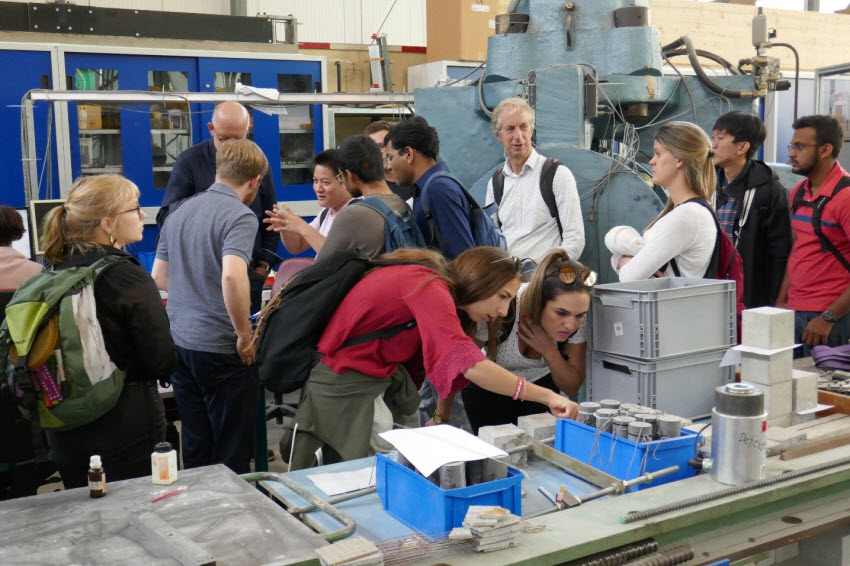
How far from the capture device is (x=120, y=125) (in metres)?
5.95

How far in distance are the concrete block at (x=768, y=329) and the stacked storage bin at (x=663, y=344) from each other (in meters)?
0.15

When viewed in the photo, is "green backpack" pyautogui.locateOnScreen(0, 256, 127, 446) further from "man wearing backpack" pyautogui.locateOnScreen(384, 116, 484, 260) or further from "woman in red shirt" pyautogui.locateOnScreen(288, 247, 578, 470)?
"man wearing backpack" pyautogui.locateOnScreen(384, 116, 484, 260)

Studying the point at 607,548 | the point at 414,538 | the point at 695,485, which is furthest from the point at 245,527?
the point at 695,485

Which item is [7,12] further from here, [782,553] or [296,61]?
[782,553]

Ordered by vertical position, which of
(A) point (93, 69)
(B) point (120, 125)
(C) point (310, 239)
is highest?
(A) point (93, 69)

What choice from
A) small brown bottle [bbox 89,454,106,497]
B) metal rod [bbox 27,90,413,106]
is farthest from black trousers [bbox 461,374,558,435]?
metal rod [bbox 27,90,413,106]

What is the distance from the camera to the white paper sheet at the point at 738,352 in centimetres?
211

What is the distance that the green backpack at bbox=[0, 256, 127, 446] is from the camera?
2.11m

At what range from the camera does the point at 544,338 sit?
8.10ft

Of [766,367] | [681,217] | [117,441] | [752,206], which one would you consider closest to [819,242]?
[752,206]

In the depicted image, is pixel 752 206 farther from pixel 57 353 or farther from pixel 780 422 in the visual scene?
pixel 57 353

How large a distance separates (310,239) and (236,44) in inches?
140

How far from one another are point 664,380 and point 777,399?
0.29 metres

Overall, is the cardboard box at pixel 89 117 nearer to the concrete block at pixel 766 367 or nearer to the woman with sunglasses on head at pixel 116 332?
the woman with sunglasses on head at pixel 116 332
